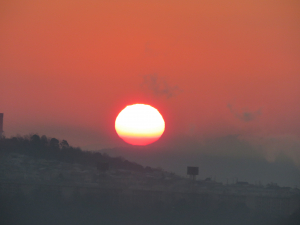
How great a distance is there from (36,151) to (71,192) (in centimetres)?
6301

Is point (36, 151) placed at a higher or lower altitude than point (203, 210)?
higher

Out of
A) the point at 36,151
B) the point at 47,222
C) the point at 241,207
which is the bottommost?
the point at 47,222

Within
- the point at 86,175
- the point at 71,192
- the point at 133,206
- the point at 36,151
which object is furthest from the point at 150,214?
the point at 36,151

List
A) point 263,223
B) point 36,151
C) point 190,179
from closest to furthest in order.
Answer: point 263,223 → point 190,179 → point 36,151

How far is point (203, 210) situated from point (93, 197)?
2927 centimetres

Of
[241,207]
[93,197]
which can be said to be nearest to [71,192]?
[93,197]

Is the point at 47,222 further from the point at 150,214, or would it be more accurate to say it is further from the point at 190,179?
the point at 190,179

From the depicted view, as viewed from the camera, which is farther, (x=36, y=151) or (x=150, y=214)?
(x=36, y=151)

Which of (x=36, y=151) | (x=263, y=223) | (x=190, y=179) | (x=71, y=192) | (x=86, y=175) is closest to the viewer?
(x=263, y=223)

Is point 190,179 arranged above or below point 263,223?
above

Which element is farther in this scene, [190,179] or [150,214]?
[190,179]

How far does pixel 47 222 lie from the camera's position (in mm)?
116562

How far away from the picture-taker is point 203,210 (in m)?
119

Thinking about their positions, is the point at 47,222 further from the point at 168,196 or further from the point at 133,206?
the point at 168,196
